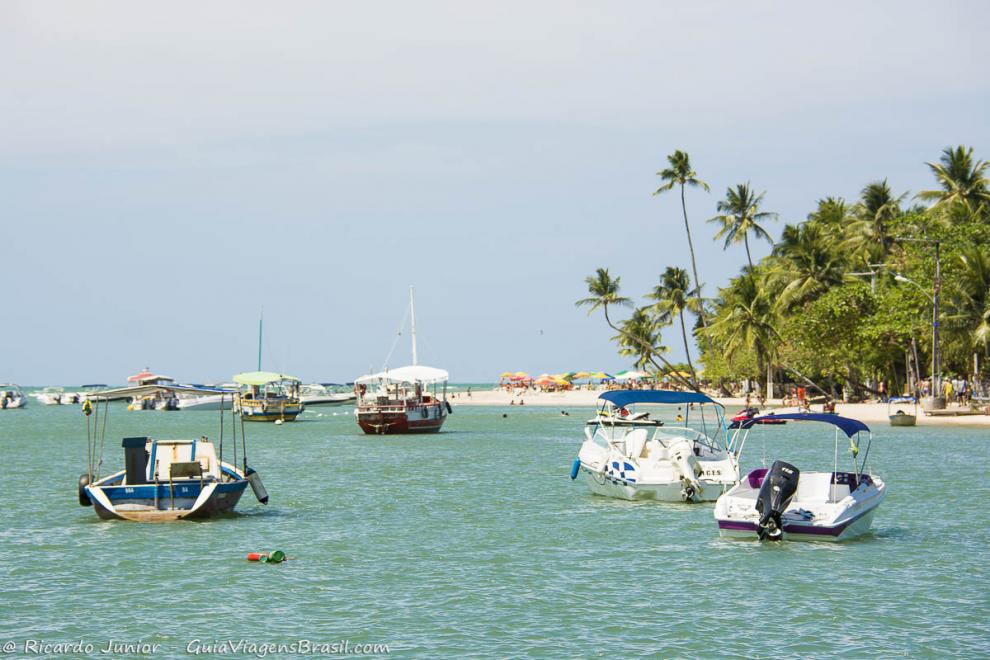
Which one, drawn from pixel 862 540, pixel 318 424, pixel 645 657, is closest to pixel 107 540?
pixel 645 657

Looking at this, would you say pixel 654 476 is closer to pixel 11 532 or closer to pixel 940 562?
pixel 940 562

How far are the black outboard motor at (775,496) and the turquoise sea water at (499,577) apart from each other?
1.49 feet

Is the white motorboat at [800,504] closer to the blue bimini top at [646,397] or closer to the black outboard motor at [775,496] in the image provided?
the black outboard motor at [775,496]

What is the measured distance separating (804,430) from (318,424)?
132ft

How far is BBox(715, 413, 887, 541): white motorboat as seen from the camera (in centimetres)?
2362

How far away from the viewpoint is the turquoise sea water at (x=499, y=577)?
56.2ft

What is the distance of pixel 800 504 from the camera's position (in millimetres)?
24516

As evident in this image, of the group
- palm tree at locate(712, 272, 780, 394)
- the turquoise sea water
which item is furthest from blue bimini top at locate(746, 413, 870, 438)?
palm tree at locate(712, 272, 780, 394)

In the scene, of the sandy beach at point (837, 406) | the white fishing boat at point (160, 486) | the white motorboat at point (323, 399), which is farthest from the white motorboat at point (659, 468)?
the white motorboat at point (323, 399)

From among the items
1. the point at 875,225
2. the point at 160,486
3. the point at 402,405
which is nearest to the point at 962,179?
the point at 875,225

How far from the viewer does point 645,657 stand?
15.9 meters

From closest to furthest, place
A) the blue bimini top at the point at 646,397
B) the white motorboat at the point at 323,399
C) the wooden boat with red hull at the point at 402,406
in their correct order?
1. the blue bimini top at the point at 646,397
2. the wooden boat with red hull at the point at 402,406
3. the white motorboat at the point at 323,399

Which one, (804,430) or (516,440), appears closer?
(516,440)

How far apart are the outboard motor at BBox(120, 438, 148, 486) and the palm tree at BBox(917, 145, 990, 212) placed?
69.1m
